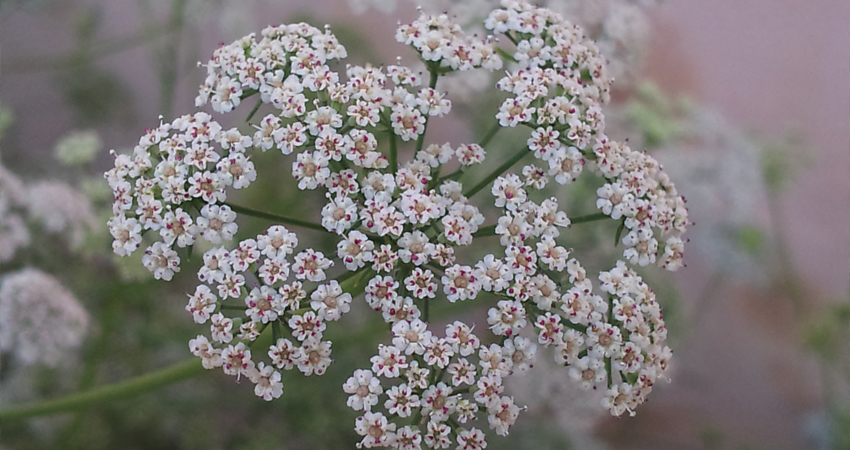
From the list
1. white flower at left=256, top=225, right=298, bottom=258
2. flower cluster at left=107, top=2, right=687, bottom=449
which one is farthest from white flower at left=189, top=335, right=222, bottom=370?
white flower at left=256, top=225, right=298, bottom=258

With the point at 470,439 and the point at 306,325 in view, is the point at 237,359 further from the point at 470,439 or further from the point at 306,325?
the point at 470,439

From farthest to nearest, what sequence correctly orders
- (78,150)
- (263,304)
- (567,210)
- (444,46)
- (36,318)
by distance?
(567,210), (78,150), (36,318), (444,46), (263,304)

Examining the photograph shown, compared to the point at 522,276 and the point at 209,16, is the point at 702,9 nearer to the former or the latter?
the point at 209,16

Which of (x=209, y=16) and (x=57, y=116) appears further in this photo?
(x=57, y=116)

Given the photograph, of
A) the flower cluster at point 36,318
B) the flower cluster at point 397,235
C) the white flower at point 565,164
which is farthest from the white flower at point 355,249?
the flower cluster at point 36,318

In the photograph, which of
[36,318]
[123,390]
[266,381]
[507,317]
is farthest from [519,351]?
[36,318]

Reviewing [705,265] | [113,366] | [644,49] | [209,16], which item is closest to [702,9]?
[705,265]
